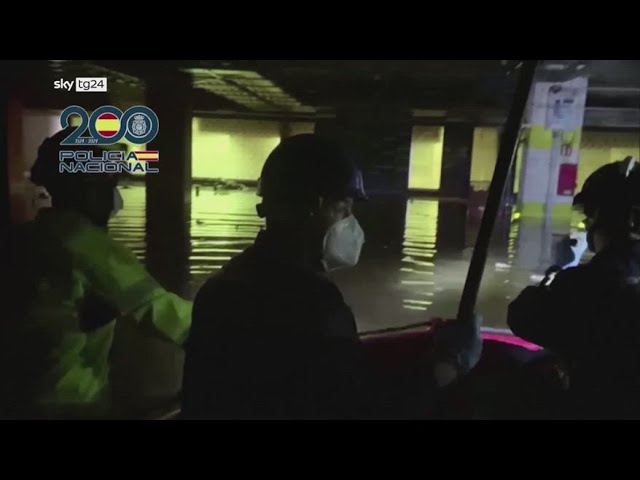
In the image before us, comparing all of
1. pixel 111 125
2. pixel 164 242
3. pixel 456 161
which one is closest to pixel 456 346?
pixel 456 161

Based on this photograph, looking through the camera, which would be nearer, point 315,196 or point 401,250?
point 315,196

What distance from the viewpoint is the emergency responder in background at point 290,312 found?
1.90m

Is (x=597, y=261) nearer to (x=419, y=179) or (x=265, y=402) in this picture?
(x=419, y=179)

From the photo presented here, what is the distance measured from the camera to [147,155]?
1951 millimetres

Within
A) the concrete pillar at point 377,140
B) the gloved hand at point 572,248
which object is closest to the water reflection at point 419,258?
the concrete pillar at point 377,140

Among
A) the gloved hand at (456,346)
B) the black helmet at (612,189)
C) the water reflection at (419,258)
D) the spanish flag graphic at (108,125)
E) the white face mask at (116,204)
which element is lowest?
the gloved hand at (456,346)

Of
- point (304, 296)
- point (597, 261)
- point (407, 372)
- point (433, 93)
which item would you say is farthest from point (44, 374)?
point (597, 261)

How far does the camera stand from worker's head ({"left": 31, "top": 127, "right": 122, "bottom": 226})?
6.39 feet

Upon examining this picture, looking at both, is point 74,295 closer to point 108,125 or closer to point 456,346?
point 108,125

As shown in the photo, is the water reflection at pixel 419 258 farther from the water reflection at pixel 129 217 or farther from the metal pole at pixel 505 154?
the water reflection at pixel 129 217

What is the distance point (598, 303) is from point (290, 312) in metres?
0.90

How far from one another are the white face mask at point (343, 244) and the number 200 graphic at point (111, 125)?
1.96 ft
